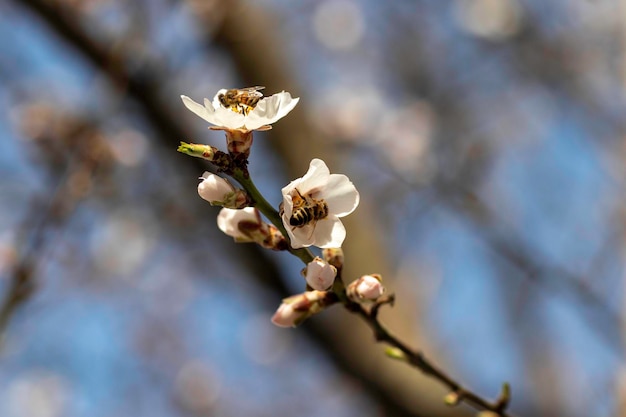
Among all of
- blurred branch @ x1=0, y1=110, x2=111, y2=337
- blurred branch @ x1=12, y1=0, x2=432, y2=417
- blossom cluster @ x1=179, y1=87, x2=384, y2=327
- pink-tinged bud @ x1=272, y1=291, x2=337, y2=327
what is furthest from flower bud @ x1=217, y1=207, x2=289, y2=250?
blurred branch @ x1=12, y1=0, x2=432, y2=417

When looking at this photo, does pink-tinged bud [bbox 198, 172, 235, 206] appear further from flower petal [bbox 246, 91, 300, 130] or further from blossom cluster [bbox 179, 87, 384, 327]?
flower petal [bbox 246, 91, 300, 130]

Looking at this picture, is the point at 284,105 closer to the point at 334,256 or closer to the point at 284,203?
the point at 284,203

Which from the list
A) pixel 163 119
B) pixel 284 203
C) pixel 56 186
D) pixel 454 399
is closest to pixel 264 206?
pixel 284 203

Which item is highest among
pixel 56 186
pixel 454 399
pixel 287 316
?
pixel 56 186

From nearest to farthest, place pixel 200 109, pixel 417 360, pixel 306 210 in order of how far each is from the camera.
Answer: pixel 200 109 → pixel 306 210 → pixel 417 360

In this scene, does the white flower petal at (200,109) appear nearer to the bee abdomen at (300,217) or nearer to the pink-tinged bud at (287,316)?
the bee abdomen at (300,217)

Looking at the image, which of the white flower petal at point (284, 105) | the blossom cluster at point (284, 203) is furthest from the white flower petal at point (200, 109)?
the white flower petal at point (284, 105)

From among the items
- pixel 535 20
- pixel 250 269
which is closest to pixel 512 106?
pixel 535 20
